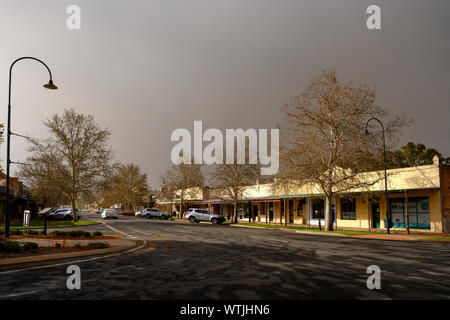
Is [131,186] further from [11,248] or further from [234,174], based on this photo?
[11,248]

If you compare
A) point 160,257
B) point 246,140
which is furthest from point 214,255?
point 246,140

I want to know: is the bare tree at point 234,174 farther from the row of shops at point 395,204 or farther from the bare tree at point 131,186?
the bare tree at point 131,186

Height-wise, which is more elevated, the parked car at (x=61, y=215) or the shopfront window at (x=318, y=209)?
the shopfront window at (x=318, y=209)

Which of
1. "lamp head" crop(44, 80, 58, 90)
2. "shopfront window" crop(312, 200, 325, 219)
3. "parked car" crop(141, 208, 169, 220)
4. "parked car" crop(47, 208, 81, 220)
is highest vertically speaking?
"lamp head" crop(44, 80, 58, 90)

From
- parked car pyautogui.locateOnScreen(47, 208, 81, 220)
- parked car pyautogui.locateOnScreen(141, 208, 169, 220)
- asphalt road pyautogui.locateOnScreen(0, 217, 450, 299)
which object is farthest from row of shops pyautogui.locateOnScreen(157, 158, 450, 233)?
parked car pyautogui.locateOnScreen(47, 208, 81, 220)

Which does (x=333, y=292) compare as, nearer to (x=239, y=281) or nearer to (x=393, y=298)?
(x=393, y=298)

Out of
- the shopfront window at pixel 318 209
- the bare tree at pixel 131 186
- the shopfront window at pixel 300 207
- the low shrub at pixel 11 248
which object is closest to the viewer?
the low shrub at pixel 11 248

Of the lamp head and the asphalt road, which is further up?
the lamp head

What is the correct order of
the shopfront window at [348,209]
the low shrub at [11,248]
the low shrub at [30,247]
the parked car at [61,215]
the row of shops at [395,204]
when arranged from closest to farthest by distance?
1. the low shrub at [11,248]
2. the low shrub at [30,247]
3. the row of shops at [395,204]
4. the shopfront window at [348,209]
5. the parked car at [61,215]

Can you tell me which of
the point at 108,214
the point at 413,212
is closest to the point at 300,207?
the point at 413,212

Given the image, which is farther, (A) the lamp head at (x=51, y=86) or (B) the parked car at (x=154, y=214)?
(B) the parked car at (x=154, y=214)

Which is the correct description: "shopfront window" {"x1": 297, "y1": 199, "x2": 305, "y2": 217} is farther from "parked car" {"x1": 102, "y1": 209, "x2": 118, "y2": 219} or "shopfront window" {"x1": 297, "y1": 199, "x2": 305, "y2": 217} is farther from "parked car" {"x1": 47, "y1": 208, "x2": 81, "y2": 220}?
"parked car" {"x1": 102, "y1": 209, "x2": 118, "y2": 219}

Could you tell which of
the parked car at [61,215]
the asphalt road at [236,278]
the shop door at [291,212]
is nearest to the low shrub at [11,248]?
the asphalt road at [236,278]
